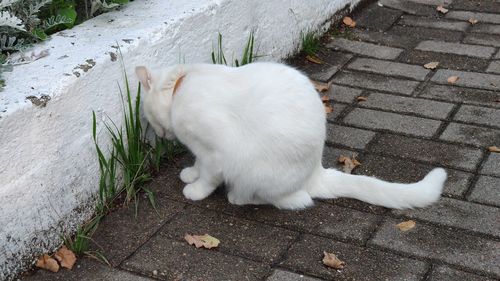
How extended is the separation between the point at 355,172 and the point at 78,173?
1369 mm

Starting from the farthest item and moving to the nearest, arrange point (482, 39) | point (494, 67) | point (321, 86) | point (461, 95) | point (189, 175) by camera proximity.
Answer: point (482, 39)
point (494, 67)
point (321, 86)
point (461, 95)
point (189, 175)

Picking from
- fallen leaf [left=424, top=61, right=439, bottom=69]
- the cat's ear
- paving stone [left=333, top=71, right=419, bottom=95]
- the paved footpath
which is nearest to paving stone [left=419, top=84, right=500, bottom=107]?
the paved footpath

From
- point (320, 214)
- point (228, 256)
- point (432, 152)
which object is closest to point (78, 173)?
point (228, 256)

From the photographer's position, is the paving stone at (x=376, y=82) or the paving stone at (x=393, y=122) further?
the paving stone at (x=376, y=82)

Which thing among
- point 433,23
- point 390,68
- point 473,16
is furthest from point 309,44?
point 473,16

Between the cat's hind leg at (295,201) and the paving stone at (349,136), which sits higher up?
the cat's hind leg at (295,201)

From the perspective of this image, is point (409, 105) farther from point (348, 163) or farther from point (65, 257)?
point (65, 257)

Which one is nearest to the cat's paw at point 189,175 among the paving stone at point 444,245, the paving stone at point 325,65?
the paving stone at point 444,245

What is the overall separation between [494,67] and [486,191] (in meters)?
1.66

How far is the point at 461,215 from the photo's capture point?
3.29 metres

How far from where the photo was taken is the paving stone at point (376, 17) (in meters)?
5.63

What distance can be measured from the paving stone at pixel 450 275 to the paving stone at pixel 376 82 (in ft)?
5.94

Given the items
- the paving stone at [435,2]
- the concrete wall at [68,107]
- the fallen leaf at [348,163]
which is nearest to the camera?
the concrete wall at [68,107]

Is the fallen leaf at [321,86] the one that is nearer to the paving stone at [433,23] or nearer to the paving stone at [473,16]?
the paving stone at [433,23]
